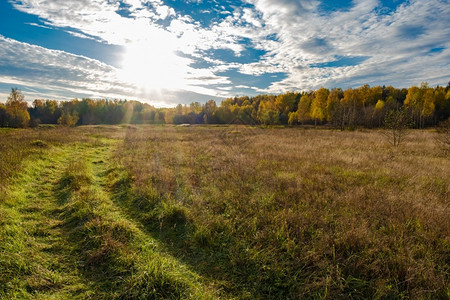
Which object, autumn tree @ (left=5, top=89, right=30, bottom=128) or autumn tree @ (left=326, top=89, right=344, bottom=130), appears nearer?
autumn tree @ (left=326, top=89, right=344, bottom=130)

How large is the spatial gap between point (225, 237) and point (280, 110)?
8853cm

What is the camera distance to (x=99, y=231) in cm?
508

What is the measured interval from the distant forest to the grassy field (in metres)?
39.5

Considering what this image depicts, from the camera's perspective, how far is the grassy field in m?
3.62

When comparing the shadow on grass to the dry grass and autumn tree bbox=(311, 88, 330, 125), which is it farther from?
autumn tree bbox=(311, 88, 330, 125)

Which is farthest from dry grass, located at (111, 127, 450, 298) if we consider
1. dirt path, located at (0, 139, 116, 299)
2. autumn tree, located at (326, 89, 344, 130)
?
autumn tree, located at (326, 89, 344, 130)

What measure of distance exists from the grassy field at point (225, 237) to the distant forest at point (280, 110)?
39.5 metres

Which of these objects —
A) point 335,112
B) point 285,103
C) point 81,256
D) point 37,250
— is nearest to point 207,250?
point 81,256

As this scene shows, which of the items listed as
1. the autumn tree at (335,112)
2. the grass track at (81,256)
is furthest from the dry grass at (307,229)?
the autumn tree at (335,112)

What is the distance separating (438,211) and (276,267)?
17.0 ft

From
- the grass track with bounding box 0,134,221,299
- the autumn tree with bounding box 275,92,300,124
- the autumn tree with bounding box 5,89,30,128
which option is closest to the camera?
the grass track with bounding box 0,134,221,299

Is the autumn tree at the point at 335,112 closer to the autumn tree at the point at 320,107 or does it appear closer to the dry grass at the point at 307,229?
the autumn tree at the point at 320,107

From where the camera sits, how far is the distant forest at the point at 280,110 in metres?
59.2

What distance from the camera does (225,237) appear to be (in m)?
5.15
